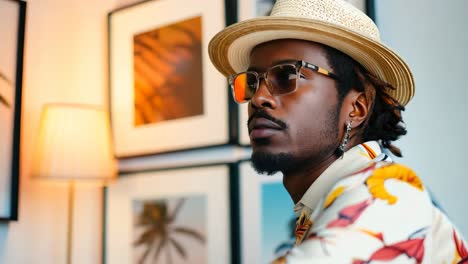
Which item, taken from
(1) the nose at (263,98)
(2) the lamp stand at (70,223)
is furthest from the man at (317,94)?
(2) the lamp stand at (70,223)

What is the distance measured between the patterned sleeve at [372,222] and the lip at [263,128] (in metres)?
0.31

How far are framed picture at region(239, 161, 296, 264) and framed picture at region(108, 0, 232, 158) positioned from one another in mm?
197

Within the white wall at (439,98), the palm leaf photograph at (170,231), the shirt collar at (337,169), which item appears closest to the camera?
the shirt collar at (337,169)

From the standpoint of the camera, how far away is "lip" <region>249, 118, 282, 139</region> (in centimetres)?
123

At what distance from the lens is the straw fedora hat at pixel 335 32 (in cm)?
120

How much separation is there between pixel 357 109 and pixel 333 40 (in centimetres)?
15


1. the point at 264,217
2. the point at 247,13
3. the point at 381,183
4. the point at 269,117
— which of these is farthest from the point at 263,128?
the point at 247,13

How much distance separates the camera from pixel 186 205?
2.48 metres

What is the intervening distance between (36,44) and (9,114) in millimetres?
367

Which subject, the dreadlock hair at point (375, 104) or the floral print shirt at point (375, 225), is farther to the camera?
the dreadlock hair at point (375, 104)

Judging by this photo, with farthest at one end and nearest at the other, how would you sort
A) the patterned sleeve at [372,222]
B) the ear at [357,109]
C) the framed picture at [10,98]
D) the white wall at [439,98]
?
the framed picture at [10,98]
the white wall at [439,98]
the ear at [357,109]
the patterned sleeve at [372,222]

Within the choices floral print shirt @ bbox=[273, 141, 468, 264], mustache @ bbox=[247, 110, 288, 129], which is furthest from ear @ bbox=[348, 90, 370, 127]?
floral print shirt @ bbox=[273, 141, 468, 264]

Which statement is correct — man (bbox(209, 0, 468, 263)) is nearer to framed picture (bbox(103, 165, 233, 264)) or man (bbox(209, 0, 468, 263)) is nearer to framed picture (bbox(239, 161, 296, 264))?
framed picture (bbox(239, 161, 296, 264))

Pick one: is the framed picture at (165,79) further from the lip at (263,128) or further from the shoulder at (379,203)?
the shoulder at (379,203)
